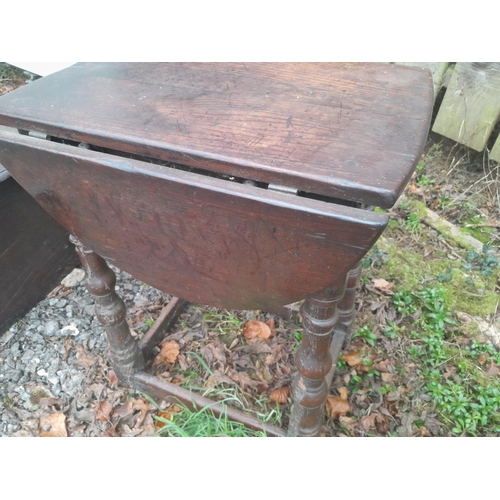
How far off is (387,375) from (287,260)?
109 centimetres

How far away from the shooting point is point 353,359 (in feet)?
6.17

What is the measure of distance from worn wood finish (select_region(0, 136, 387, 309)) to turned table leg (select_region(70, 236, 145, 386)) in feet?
0.44

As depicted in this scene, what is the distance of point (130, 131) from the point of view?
41.5 inches

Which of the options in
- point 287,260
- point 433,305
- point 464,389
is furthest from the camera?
point 433,305

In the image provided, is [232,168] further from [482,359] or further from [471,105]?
[471,105]

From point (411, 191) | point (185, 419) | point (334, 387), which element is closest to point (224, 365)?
point (185, 419)

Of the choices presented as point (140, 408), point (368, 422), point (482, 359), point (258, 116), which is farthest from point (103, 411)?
point (482, 359)

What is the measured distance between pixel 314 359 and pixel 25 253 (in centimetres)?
137

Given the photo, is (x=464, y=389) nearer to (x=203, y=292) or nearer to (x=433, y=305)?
(x=433, y=305)

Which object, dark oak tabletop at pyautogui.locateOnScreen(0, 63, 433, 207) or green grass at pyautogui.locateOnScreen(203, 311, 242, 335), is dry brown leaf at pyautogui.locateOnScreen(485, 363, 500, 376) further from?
dark oak tabletop at pyautogui.locateOnScreen(0, 63, 433, 207)

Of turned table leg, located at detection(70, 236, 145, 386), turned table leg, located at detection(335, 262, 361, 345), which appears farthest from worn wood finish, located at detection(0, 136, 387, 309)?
turned table leg, located at detection(335, 262, 361, 345)

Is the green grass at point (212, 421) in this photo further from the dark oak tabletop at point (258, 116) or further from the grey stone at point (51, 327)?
the dark oak tabletop at point (258, 116)

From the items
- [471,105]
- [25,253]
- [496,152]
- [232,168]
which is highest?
[232,168]

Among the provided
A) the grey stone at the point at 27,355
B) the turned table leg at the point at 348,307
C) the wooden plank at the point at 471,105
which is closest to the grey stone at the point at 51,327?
the grey stone at the point at 27,355
